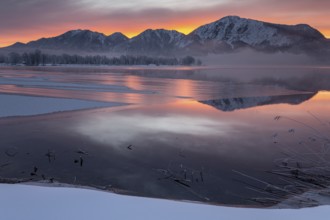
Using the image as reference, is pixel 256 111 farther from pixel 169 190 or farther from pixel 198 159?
pixel 169 190

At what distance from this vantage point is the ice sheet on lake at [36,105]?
16.1 metres

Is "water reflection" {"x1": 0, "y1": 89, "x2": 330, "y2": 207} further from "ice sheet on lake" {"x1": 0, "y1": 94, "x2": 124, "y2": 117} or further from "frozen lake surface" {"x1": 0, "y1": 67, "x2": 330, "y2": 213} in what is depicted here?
"ice sheet on lake" {"x1": 0, "y1": 94, "x2": 124, "y2": 117}

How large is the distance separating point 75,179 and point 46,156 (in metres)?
2.17

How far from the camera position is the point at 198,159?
8.86 meters

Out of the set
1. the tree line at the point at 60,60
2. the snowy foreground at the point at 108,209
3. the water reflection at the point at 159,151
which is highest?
the tree line at the point at 60,60

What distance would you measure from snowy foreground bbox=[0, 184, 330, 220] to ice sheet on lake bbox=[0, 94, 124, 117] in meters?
13.8

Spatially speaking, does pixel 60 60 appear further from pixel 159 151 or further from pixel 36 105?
pixel 159 151

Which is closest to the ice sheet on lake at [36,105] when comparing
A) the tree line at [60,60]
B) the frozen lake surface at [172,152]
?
the frozen lake surface at [172,152]

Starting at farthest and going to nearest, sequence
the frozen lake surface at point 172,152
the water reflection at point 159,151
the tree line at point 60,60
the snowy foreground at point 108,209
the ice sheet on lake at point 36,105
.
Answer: the tree line at point 60,60
the ice sheet on lake at point 36,105
the water reflection at point 159,151
the frozen lake surface at point 172,152
the snowy foreground at point 108,209

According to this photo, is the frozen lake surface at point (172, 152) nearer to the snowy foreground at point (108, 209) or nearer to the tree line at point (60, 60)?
the snowy foreground at point (108, 209)

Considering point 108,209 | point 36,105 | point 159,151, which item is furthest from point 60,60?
point 108,209

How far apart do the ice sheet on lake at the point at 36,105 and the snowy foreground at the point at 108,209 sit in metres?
13.8

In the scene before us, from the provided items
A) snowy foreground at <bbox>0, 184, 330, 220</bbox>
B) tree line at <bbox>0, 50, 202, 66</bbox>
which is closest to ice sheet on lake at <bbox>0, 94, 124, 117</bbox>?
snowy foreground at <bbox>0, 184, 330, 220</bbox>

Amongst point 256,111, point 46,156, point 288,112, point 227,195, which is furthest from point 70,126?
point 288,112
